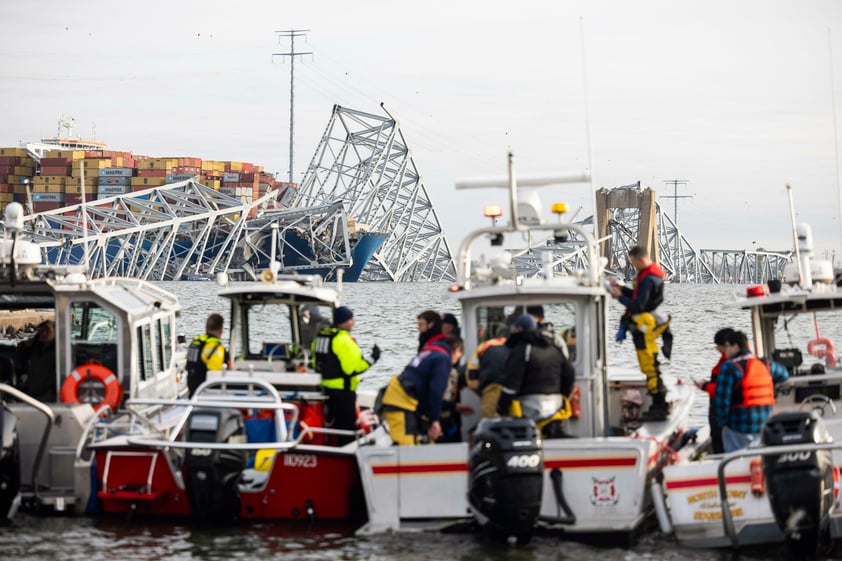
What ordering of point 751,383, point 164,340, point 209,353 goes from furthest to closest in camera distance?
point 164,340
point 209,353
point 751,383

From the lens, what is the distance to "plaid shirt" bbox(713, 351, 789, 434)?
11477mm

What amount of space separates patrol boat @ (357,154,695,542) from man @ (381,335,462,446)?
0.34 m

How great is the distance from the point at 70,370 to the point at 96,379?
0.42 meters

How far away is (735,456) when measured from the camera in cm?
1034

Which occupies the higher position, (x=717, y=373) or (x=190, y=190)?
(x=190, y=190)

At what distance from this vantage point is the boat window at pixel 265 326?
1473cm

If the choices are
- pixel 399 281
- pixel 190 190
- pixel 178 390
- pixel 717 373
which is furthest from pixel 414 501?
pixel 399 281

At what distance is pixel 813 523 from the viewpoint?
405 inches

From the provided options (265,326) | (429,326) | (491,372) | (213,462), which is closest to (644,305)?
(491,372)

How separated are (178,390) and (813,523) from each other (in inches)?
378

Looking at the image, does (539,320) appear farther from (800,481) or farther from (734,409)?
(800,481)

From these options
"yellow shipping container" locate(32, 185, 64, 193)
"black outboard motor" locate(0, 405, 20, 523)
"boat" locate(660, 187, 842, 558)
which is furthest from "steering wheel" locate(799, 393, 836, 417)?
"yellow shipping container" locate(32, 185, 64, 193)

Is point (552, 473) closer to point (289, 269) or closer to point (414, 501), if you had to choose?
point (414, 501)

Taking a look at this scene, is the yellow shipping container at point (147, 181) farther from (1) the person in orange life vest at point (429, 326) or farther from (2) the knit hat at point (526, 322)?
(2) the knit hat at point (526, 322)
